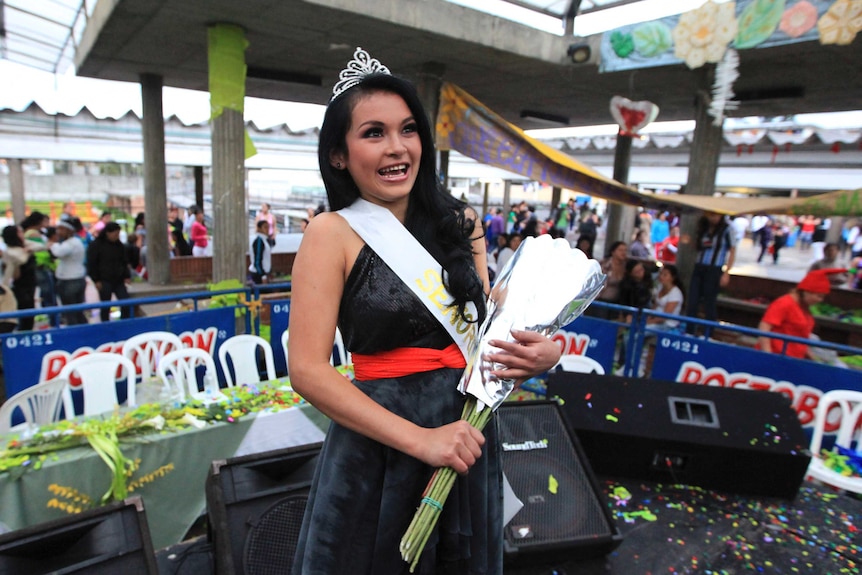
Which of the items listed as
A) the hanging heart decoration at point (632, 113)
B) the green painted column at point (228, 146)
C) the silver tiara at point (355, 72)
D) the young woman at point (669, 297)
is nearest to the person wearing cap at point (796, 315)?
the young woman at point (669, 297)

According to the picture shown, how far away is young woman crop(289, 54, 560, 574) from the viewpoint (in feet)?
3.61

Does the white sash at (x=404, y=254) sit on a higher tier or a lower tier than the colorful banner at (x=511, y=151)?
lower

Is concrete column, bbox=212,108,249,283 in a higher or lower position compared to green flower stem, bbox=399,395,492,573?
higher

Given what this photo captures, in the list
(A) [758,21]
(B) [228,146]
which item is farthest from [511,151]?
(B) [228,146]

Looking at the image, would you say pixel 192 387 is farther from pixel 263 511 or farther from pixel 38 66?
→ pixel 38 66

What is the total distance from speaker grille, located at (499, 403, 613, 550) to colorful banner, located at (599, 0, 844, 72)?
15.9ft

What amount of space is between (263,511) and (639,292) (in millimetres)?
5459

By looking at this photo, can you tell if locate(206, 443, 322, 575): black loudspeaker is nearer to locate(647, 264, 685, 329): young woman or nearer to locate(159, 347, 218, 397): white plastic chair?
locate(159, 347, 218, 397): white plastic chair

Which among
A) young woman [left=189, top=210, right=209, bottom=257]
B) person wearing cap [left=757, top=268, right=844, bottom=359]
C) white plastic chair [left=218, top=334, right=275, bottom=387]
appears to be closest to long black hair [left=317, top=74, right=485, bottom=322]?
white plastic chair [left=218, top=334, right=275, bottom=387]

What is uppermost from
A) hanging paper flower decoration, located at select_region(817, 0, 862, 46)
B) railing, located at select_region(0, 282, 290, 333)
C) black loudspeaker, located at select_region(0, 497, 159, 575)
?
hanging paper flower decoration, located at select_region(817, 0, 862, 46)

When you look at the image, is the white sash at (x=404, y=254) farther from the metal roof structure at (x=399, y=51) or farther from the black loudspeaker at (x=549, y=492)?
the metal roof structure at (x=399, y=51)

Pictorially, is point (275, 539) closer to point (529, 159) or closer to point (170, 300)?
point (170, 300)

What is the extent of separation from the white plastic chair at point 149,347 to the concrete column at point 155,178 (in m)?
6.06

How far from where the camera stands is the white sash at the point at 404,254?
1152mm
